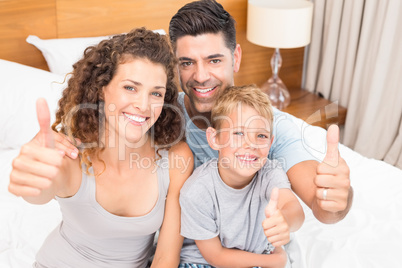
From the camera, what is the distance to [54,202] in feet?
6.16

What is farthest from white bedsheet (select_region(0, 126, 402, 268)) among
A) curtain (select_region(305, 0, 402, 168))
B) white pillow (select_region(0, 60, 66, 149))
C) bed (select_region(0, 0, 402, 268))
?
curtain (select_region(305, 0, 402, 168))

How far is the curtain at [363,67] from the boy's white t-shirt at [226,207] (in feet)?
5.92

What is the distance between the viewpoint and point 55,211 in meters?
1.83

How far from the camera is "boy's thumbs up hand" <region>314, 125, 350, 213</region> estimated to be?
1.12m

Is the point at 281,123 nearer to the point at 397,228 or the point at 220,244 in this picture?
the point at 220,244

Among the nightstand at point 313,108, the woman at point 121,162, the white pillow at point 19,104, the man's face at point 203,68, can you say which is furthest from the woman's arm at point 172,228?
the nightstand at point 313,108

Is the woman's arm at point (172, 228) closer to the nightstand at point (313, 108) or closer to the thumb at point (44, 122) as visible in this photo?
the thumb at point (44, 122)

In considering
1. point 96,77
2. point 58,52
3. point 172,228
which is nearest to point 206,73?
point 96,77

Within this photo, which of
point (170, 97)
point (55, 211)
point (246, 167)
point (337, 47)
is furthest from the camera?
point (337, 47)

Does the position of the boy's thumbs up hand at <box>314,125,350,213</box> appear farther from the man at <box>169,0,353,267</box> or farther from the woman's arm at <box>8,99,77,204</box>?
the woman's arm at <box>8,99,77,204</box>

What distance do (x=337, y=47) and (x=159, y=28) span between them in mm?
1271

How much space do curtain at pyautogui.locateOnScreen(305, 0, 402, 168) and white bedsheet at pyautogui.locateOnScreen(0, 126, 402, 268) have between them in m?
1.06

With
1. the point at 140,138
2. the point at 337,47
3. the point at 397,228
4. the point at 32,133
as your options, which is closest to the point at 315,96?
the point at 337,47

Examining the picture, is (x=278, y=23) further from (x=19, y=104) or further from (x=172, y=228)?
(x=172, y=228)
